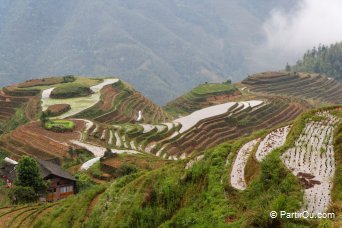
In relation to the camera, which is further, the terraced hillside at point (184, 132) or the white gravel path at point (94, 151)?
the terraced hillside at point (184, 132)

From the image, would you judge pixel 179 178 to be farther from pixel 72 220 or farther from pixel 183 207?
pixel 72 220

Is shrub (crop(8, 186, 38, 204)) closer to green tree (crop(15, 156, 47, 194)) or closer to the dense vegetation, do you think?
green tree (crop(15, 156, 47, 194))

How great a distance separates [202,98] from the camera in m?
83.5

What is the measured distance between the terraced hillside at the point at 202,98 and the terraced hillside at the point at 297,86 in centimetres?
969

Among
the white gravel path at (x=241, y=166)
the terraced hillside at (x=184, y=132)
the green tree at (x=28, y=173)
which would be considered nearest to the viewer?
the white gravel path at (x=241, y=166)

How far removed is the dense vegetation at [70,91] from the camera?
6550cm

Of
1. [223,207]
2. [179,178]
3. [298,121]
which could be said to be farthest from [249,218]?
[298,121]

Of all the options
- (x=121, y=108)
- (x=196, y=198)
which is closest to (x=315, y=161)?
(x=196, y=198)

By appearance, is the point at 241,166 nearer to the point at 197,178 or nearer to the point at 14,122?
the point at 197,178

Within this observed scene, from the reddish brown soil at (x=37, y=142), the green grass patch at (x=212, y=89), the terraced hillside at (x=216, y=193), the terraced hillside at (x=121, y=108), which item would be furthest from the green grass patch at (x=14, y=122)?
the terraced hillside at (x=216, y=193)

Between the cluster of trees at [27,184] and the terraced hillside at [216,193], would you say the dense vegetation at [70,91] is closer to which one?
the cluster of trees at [27,184]

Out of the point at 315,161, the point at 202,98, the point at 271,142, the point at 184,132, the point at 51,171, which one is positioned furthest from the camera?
the point at 202,98

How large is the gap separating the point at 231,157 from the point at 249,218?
17.9 ft

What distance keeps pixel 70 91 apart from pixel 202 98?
27.3 metres
